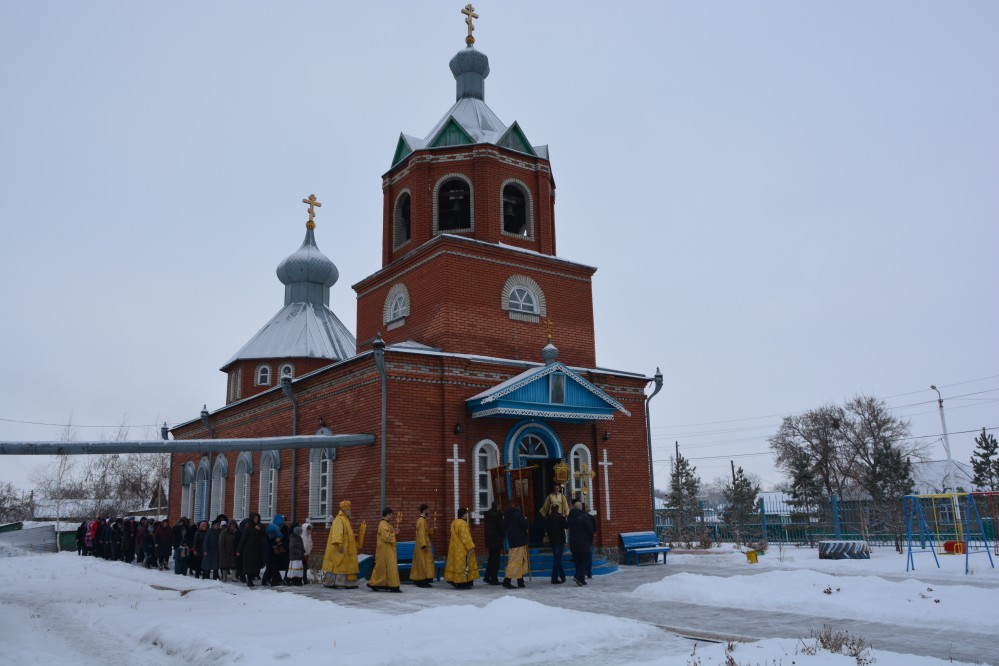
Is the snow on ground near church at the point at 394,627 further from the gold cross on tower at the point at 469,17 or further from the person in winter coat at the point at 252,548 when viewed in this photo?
the gold cross on tower at the point at 469,17

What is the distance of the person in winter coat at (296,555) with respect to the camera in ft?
47.9

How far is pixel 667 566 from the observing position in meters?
17.6

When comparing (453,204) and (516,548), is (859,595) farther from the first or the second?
(453,204)

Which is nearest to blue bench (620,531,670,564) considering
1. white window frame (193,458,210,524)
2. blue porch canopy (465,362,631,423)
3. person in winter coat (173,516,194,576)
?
blue porch canopy (465,362,631,423)

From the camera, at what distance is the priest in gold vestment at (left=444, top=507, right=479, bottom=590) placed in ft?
45.0

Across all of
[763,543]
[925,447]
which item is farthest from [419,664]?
[925,447]

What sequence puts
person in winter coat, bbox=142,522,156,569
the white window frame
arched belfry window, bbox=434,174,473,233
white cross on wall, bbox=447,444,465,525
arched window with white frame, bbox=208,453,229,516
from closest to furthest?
white cross on wall, bbox=447,444,465,525 < arched belfry window, bbox=434,174,473,233 < person in winter coat, bbox=142,522,156,569 < arched window with white frame, bbox=208,453,229,516 < the white window frame

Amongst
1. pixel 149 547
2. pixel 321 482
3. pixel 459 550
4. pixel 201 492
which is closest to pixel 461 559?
pixel 459 550

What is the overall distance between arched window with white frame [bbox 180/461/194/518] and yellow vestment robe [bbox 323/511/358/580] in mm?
12722

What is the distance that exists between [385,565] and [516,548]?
89.7 inches

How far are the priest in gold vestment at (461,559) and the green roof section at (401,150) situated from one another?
388 inches

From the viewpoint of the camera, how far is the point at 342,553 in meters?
14.0

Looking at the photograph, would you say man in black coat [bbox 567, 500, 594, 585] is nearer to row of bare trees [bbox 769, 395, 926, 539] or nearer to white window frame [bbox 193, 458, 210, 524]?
white window frame [bbox 193, 458, 210, 524]

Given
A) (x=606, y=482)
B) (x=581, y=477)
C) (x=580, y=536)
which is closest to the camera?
(x=580, y=536)
